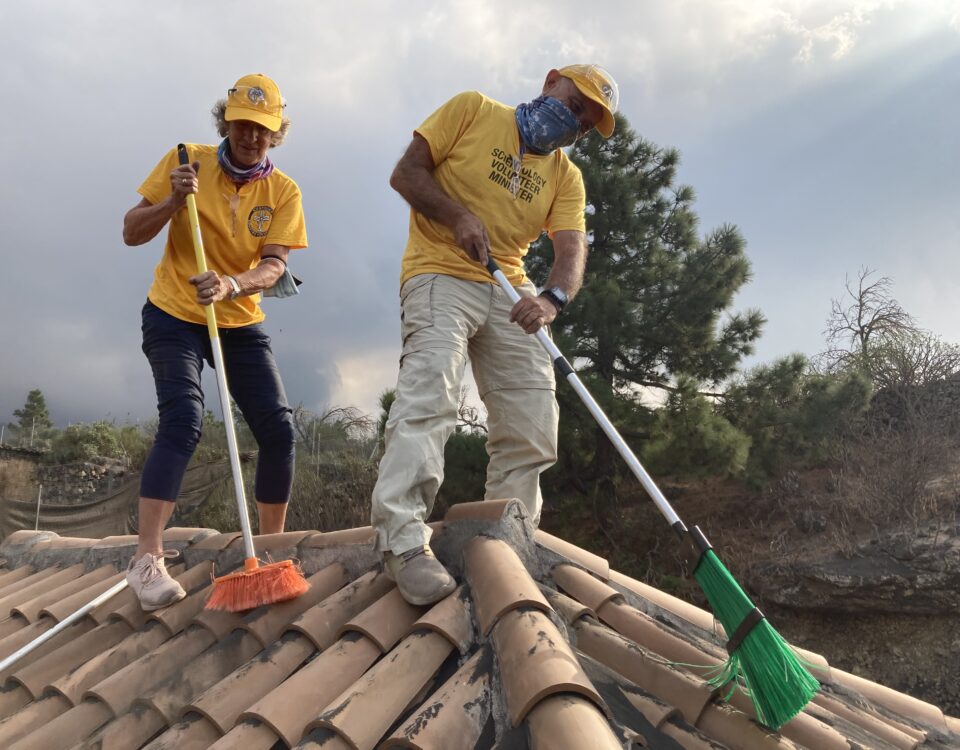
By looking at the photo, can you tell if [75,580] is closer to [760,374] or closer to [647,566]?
[647,566]

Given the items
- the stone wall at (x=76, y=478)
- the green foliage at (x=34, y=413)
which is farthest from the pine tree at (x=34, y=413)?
the stone wall at (x=76, y=478)

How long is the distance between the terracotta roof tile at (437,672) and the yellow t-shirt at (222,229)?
1.02 metres

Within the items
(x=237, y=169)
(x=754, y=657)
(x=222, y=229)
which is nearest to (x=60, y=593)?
(x=222, y=229)

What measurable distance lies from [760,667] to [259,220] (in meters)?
2.57

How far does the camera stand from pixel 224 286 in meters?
2.72

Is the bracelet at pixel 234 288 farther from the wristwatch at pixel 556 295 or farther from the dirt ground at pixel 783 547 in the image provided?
the dirt ground at pixel 783 547

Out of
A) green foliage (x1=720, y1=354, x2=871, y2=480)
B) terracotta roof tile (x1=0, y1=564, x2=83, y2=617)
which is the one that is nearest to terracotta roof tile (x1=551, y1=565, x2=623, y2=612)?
terracotta roof tile (x1=0, y1=564, x2=83, y2=617)

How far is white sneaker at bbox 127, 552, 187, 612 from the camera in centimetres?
244

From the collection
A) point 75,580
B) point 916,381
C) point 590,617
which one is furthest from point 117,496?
point 916,381

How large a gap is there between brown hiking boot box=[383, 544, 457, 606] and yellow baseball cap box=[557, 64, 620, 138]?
1.73 metres

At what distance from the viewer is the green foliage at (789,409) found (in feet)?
31.0

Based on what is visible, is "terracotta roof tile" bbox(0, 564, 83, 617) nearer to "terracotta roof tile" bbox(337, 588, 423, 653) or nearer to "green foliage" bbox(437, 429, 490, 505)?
"terracotta roof tile" bbox(337, 588, 423, 653)

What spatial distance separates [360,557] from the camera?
2361 mm

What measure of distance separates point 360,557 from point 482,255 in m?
1.14
